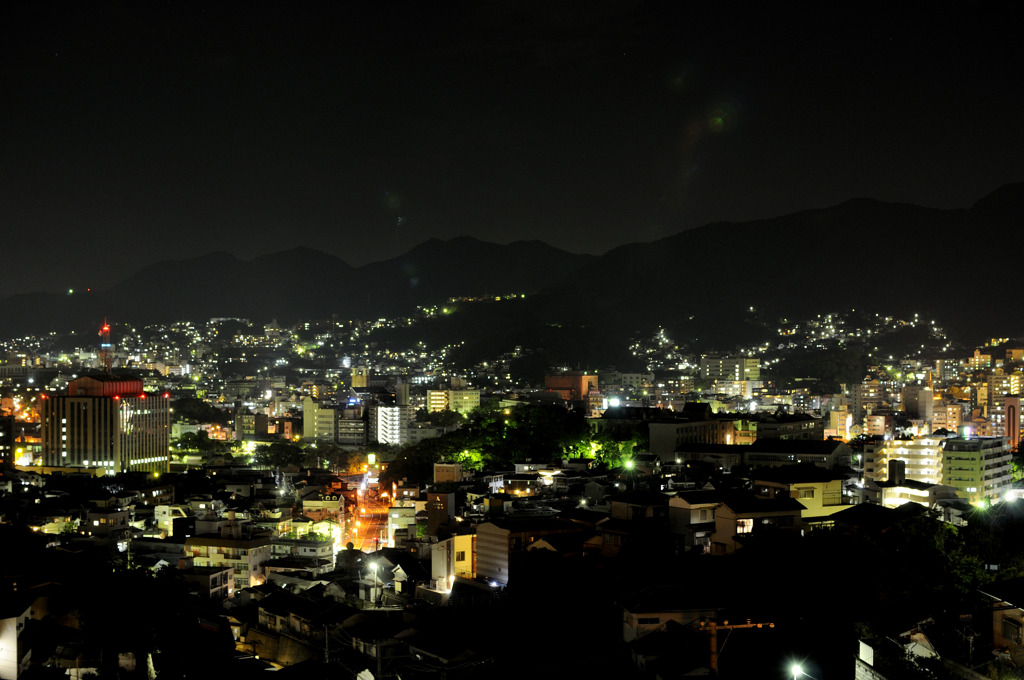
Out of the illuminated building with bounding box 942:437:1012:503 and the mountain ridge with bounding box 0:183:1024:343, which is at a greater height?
the mountain ridge with bounding box 0:183:1024:343

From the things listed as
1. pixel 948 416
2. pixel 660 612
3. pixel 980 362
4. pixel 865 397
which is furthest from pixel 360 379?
pixel 660 612

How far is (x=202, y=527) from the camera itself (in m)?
11.5

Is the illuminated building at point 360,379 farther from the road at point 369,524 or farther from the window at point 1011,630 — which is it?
the window at point 1011,630

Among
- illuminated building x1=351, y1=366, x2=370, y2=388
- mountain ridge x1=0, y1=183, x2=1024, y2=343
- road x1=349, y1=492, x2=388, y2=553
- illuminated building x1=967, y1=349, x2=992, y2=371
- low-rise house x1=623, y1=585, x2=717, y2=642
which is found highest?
mountain ridge x1=0, y1=183, x2=1024, y2=343

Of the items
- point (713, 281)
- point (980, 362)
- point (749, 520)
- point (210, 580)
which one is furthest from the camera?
point (713, 281)

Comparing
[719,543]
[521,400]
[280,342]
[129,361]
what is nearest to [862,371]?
[521,400]

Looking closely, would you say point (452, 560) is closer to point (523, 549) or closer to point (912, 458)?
point (523, 549)

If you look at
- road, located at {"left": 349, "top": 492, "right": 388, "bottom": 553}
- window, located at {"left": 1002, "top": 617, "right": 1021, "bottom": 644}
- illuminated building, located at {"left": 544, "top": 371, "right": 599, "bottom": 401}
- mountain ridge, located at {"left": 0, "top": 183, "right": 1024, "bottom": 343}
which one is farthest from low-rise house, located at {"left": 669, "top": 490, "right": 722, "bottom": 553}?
mountain ridge, located at {"left": 0, "top": 183, "right": 1024, "bottom": 343}

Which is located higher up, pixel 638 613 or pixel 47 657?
pixel 638 613

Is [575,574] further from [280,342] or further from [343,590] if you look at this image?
[280,342]

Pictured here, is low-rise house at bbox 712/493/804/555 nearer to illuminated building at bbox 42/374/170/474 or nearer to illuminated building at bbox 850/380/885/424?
illuminated building at bbox 42/374/170/474

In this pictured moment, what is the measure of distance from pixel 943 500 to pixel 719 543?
→ 3.13 m

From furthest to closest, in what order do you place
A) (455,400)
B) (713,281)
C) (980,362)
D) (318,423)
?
(713,281), (455,400), (980,362), (318,423)

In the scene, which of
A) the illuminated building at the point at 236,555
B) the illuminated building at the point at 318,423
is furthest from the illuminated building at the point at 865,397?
the illuminated building at the point at 236,555
